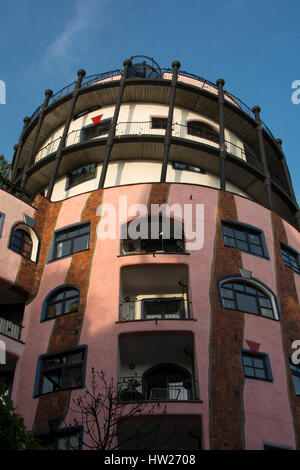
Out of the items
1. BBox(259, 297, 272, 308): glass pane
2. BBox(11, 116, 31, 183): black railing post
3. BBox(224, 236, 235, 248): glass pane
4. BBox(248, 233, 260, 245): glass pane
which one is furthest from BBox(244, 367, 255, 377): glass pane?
BBox(11, 116, 31, 183): black railing post

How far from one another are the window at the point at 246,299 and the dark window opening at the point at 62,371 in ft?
19.2

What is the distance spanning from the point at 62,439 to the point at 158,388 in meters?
3.61

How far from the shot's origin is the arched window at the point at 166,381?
60.5 ft

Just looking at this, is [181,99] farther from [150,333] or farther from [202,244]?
[150,333]

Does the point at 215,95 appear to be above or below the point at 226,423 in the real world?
above

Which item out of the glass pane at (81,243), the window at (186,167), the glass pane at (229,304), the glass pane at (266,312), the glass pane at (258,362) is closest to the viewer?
the glass pane at (258,362)

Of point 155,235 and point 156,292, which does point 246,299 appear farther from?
point 155,235

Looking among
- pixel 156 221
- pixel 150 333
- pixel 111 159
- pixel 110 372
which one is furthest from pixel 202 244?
pixel 111 159

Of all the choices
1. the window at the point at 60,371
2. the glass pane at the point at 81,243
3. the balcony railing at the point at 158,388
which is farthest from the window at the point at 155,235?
the balcony railing at the point at 158,388

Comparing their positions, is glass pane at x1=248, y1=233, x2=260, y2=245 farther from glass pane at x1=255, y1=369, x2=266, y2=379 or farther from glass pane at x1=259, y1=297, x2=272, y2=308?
glass pane at x1=255, y1=369, x2=266, y2=379

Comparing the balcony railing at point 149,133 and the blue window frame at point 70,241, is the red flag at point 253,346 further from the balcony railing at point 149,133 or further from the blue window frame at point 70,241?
the balcony railing at point 149,133

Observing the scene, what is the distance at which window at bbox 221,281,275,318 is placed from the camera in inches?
776

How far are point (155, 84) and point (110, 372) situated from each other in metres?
17.7

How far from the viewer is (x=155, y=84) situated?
28922 mm
